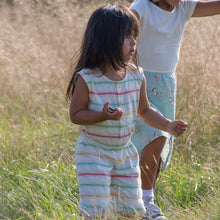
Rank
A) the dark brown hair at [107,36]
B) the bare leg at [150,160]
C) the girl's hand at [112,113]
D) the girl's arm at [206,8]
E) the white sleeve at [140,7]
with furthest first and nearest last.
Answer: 1. the girl's arm at [206,8]
2. the bare leg at [150,160]
3. the white sleeve at [140,7]
4. the dark brown hair at [107,36]
5. the girl's hand at [112,113]

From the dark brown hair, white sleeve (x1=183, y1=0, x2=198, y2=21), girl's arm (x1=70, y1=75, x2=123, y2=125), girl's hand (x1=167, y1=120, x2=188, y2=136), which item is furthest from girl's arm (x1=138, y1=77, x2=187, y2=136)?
white sleeve (x1=183, y1=0, x2=198, y2=21)

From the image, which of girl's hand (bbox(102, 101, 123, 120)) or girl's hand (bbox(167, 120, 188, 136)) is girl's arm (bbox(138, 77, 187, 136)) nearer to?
girl's hand (bbox(167, 120, 188, 136))

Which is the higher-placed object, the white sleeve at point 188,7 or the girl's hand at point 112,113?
the white sleeve at point 188,7

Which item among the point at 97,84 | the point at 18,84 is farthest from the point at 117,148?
the point at 18,84

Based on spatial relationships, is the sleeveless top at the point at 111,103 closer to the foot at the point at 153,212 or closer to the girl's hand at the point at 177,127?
the girl's hand at the point at 177,127

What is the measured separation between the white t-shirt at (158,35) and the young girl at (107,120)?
0.48 m

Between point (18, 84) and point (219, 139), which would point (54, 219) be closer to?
point (219, 139)

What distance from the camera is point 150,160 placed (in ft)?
9.57

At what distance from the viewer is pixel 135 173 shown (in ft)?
7.75

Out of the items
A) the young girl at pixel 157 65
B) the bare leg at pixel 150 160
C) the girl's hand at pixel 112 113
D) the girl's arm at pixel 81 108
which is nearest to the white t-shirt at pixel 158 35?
the young girl at pixel 157 65

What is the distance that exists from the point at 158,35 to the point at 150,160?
0.73 m

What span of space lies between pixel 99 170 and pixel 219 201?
0.74 m

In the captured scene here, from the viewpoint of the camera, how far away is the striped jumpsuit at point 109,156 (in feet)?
7.44

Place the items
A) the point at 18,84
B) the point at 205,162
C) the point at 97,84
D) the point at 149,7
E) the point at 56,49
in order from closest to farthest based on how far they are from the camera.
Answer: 1. the point at 97,84
2. the point at 149,7
3. the point at 205,162
4. the point at 18,84
5. the point at 56,49
